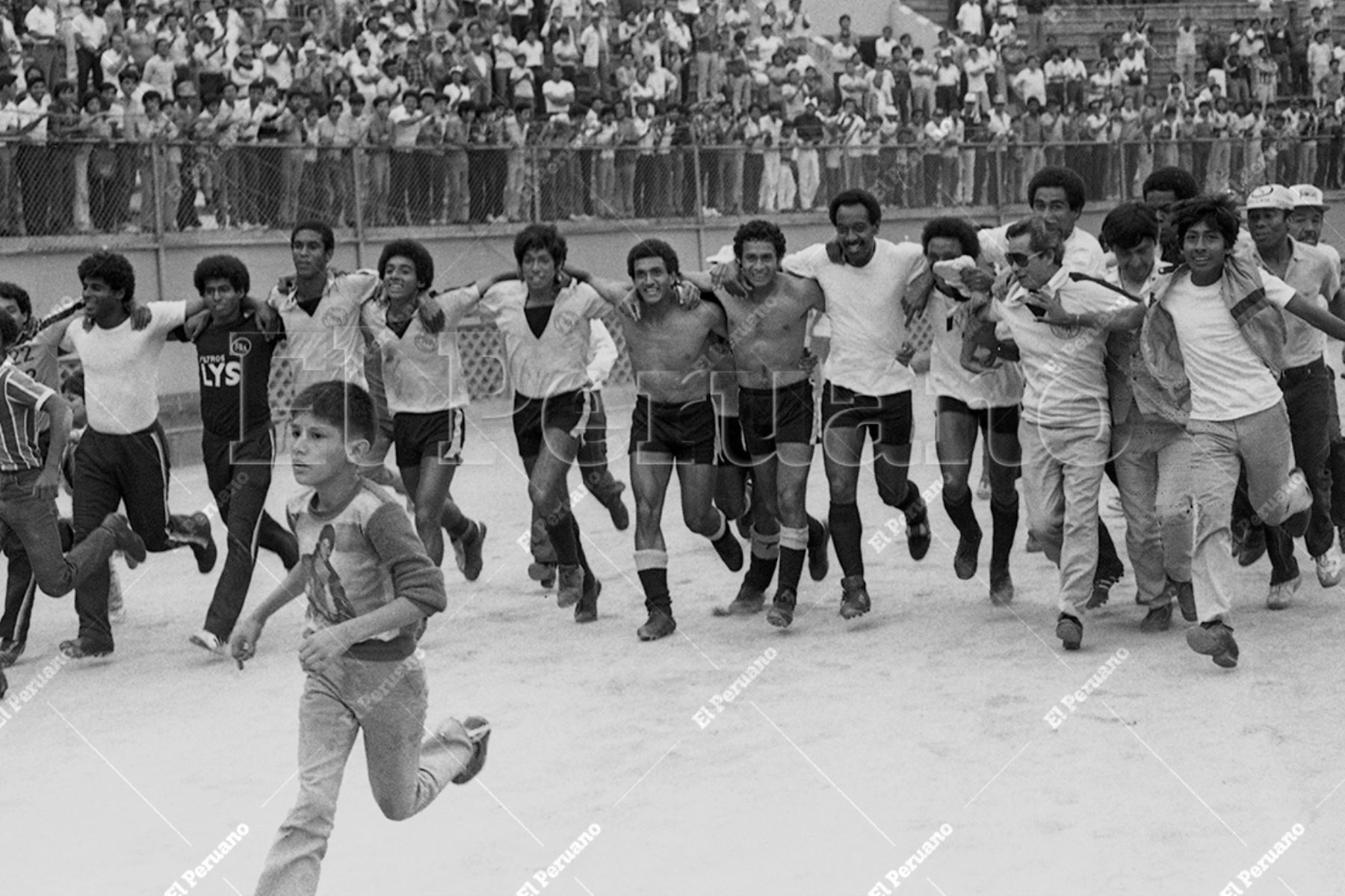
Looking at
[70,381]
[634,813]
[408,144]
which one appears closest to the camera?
[634,813]

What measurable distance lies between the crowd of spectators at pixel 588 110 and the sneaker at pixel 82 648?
22.8ft

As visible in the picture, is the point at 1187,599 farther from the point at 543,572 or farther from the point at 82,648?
the point at 82,648

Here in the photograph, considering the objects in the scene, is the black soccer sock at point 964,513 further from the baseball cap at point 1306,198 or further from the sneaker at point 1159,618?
the baseball cap at point 1306,198

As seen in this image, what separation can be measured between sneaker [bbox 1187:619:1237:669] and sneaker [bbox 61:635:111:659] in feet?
16.2

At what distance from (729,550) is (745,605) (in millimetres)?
410

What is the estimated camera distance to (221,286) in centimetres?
873

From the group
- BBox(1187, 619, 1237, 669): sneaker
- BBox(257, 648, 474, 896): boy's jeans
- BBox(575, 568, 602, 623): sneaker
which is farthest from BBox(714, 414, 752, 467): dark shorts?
BBox(257, 648, 474, 896): boy's jeans

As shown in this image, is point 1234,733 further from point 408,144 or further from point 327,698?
point 408,144

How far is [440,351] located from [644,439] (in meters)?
1.19

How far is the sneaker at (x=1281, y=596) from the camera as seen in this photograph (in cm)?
894

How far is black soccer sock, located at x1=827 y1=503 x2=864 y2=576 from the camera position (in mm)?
8953

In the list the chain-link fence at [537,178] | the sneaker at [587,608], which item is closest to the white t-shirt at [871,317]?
the sneaker at [587,608]

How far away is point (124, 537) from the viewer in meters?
8.66

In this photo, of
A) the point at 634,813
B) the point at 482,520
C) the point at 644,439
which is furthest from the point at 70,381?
the point at 634,813
